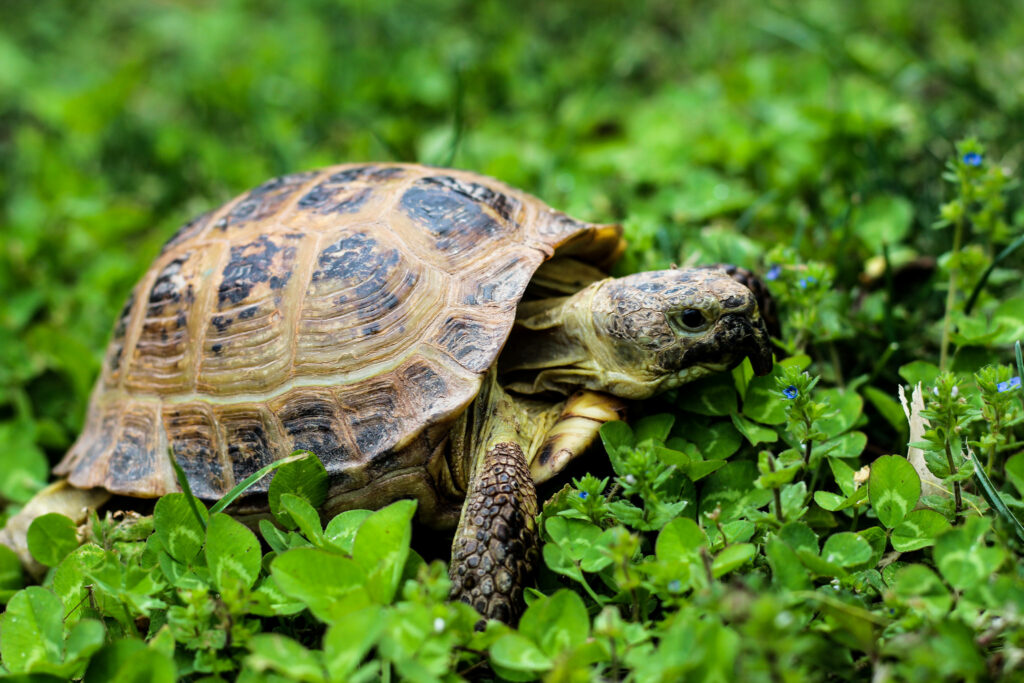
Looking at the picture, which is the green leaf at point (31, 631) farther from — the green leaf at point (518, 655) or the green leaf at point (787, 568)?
the green leaf at point (787, 568)

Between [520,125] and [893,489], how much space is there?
354 centimetres

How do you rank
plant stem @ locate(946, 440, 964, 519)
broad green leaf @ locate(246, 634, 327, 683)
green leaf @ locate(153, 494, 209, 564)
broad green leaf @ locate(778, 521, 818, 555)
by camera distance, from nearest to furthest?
broad green leaf @ locate(246, 634, 327, 683) → broad green leaf @ locate(778, 521, 818, 555) → plant stem @ locate(946, 440, 964, 519) → green leaf @ locate(153, 494, 209, 564)

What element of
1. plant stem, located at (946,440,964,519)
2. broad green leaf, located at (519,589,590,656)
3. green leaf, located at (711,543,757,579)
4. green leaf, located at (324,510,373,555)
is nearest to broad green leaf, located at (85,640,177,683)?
green leaf, located at (324,510,373,555)

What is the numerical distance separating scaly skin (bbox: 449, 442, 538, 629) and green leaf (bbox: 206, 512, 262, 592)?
49 cm

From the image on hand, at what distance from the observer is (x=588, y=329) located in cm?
248

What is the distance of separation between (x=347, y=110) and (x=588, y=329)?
341 cm

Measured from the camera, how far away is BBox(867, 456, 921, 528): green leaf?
1.98m

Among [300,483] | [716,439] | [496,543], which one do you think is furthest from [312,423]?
[716,439]

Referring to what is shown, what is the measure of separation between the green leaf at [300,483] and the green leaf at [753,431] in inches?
47.0

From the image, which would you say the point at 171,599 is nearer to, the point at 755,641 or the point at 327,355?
the point at 327,355

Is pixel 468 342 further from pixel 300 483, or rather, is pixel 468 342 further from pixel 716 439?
pixel 716 439

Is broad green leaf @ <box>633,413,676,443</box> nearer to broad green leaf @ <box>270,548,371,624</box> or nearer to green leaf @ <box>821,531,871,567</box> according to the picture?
green leaf @ <box>821,531,871,567</box>

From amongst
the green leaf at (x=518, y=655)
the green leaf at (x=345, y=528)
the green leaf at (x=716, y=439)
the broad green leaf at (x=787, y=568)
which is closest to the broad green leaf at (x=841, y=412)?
the green leaf at (x=716, y=439)

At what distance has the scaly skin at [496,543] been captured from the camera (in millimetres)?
1955
